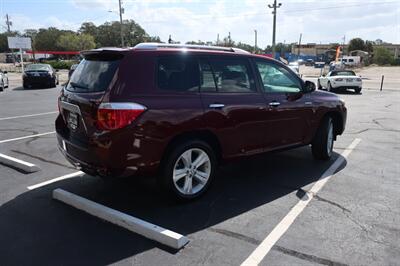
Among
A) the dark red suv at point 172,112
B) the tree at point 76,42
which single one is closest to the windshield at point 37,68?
the dark red suv at point 172,112

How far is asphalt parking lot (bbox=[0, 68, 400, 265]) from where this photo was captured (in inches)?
131

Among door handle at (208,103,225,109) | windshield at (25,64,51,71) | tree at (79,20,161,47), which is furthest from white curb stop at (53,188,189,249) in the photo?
tree at (79,20,161,47)

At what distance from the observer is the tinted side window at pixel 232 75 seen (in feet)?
15.2

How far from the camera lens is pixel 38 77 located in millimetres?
22875

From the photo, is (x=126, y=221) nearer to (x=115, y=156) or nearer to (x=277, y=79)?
(x=115, y=156)

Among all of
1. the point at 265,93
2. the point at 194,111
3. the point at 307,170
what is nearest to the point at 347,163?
the point at 307,170

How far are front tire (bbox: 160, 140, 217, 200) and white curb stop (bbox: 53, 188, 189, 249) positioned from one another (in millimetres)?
617

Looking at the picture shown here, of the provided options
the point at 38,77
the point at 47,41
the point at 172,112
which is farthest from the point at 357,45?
Result: the point at 172,112

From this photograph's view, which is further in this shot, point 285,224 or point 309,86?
point 309,86

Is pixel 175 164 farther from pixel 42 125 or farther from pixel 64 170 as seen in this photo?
pixel 42 125

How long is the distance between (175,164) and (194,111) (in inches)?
24.9

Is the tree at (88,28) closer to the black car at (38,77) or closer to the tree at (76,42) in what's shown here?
the tree at (76,42)

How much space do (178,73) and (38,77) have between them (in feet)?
69.1

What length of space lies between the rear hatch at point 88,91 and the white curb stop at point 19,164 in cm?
148
